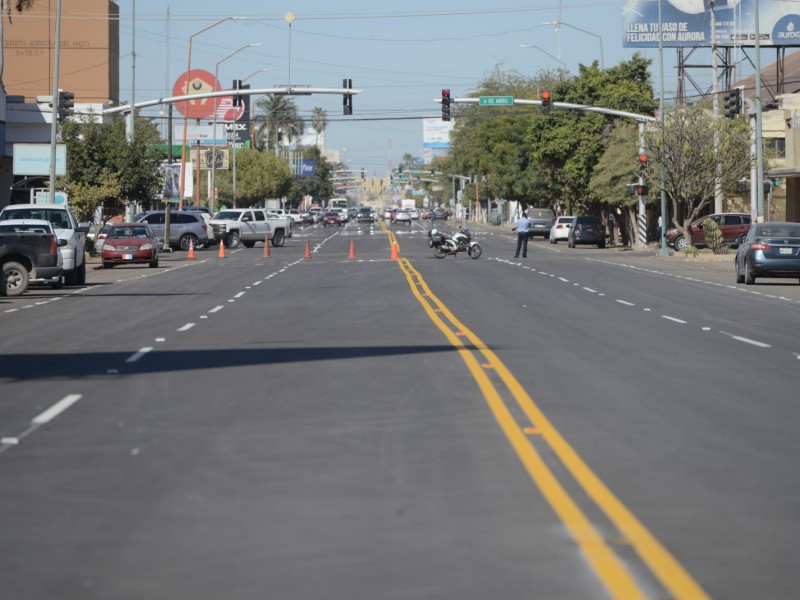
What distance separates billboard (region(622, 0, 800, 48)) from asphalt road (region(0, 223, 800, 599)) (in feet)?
221

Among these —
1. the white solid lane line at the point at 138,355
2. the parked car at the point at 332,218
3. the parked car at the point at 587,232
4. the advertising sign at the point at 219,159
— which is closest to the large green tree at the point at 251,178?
the advertising sign at the point at 219,159

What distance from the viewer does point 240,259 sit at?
56.7 meters

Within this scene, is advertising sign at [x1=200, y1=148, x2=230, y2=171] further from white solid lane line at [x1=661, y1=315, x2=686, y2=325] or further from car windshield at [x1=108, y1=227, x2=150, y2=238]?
white solid lane line at [x1=661, y1=315, x2=686, y2=325]

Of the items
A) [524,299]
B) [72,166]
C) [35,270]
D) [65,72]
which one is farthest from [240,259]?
[65,72]

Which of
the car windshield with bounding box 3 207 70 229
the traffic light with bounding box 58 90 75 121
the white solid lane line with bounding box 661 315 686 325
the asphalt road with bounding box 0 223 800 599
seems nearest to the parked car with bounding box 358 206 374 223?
the traffic light with bounding box 58 90 75 121

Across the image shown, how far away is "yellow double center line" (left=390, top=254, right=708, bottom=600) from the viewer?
6.58 metres

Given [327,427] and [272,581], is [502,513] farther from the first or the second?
[327,427]

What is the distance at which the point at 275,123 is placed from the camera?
168 m

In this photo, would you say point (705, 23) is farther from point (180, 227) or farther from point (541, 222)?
point (180, 227)

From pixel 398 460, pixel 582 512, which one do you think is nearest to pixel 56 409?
pixel 398 460

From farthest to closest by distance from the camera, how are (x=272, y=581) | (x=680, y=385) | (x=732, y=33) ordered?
(x=732, y=33), (x=680, y=385), (x=272, y=581)

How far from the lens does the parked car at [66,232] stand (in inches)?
1431

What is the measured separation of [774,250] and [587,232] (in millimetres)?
38575

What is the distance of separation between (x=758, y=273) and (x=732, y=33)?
176 feet
